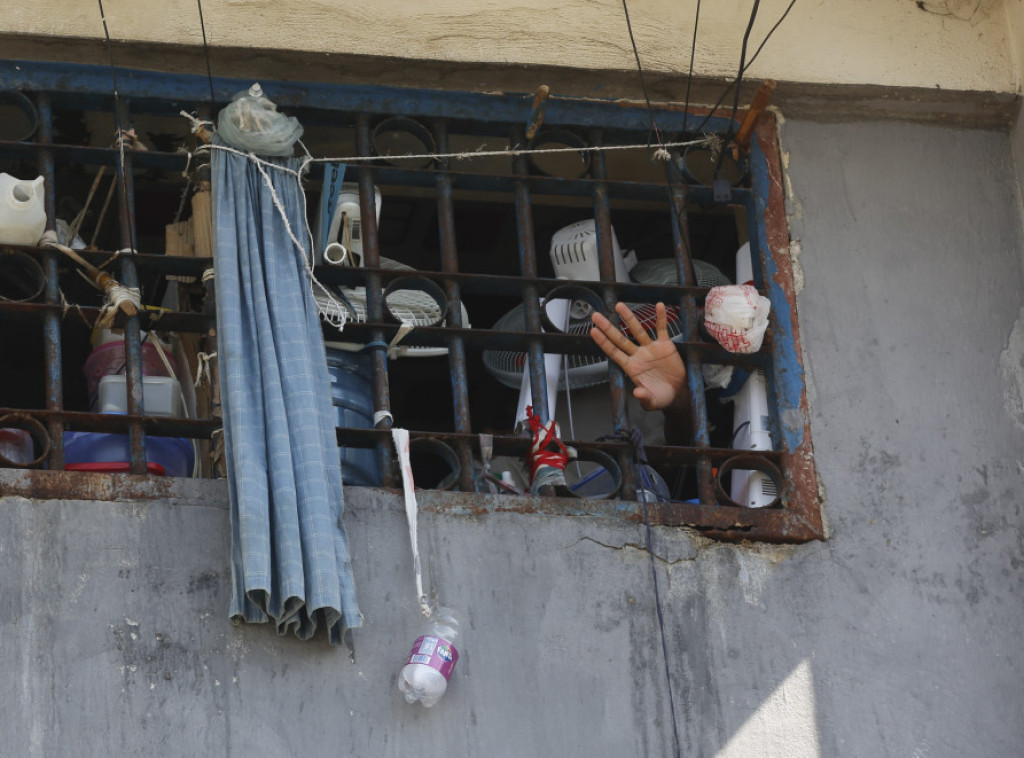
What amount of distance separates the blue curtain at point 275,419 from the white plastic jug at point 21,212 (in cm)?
52

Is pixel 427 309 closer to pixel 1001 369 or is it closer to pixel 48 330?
pixel 48 330

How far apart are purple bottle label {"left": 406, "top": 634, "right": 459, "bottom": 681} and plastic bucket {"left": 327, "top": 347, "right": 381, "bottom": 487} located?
661mm

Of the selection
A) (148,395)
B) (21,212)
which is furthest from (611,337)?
(21,212)

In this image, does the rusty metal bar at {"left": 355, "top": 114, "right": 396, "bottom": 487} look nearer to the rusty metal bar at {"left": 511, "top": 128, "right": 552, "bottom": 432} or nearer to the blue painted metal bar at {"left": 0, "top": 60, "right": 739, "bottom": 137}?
the blue painted metal bar at {"left": 0, "top": 60, "right": 739, "bottom": 137}

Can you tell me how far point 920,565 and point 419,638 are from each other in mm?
1551

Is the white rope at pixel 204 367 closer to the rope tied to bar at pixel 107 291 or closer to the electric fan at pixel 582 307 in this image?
the rope tied to bar at pixel 107 291

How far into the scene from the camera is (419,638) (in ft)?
14.4

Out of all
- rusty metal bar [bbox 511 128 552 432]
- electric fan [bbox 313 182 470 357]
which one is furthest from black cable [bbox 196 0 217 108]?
rusty metal bar [bbox 511 128 552 432]

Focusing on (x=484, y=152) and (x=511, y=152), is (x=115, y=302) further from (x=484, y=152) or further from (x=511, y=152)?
(x=511, y=152)

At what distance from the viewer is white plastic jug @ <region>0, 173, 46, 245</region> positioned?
4738mm

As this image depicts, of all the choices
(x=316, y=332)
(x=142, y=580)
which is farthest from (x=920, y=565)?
(x=142, y=580)

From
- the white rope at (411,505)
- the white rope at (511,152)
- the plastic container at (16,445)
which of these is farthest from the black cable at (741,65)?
the plastic container at (16,445)

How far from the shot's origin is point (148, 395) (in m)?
4.96

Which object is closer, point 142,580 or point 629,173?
point 142,580
